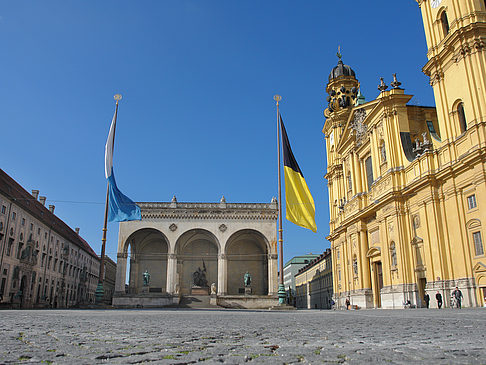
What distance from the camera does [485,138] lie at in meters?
21.2

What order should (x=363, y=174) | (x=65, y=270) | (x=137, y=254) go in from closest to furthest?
1. (x=363, y=174)
2. (x=137, y=254)
3. (x=65, y=270)

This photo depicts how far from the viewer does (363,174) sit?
37.2 meters

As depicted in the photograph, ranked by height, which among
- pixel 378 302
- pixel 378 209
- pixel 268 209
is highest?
pixel 268 209

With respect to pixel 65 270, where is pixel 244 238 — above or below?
above

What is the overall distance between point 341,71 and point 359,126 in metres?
13.4

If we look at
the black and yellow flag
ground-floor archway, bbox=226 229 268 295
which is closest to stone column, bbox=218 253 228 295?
ground-floor archway, bbox=226 229 268 295

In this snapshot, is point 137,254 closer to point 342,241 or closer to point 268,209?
point 268,209

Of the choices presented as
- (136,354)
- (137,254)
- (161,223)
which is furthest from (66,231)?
(136,354)

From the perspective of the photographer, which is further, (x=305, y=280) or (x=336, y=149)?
(x=305, y=280)

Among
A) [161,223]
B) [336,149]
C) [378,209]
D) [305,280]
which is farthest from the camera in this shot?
[305,280]

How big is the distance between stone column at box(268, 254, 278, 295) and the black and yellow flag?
939 inches

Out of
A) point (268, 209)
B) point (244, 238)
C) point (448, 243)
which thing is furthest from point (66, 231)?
point (448, 243)

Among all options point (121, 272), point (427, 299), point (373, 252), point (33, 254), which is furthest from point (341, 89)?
point (33, 254)

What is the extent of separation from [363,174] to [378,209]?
18.8 feet
